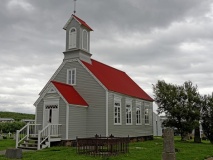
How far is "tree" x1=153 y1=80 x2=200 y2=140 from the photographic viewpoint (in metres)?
31.0

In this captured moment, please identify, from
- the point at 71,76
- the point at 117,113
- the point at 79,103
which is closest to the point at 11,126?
the point at 71,76

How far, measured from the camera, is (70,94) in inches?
898

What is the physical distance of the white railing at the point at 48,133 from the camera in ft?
64.9

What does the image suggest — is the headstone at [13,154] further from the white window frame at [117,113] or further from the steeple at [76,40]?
the steeple at [76,40]

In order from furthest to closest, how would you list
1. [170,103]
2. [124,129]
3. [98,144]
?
[170,103], [124,129], [98,144]

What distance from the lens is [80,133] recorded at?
22.8 meters

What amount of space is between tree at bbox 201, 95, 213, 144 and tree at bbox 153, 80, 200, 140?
81 centimetres

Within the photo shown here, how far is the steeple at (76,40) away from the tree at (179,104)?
10.7m

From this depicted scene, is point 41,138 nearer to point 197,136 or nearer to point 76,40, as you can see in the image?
point 76,40

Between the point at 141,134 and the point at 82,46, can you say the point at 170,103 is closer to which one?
the point at 141,134

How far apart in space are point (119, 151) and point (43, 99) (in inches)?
373

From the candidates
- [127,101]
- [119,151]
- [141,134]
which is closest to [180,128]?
[141,134]

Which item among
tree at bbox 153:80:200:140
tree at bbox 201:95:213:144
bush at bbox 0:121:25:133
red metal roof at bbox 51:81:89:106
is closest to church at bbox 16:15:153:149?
red metal roof at bbox 51:81:89:106

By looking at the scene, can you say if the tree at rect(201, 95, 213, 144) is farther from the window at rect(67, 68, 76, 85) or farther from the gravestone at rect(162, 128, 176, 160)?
the gravestone at rect(162, 128, 176, 160)
